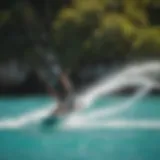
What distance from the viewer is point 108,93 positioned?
5.24 ft

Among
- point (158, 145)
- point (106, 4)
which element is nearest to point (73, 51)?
point (106, 4)

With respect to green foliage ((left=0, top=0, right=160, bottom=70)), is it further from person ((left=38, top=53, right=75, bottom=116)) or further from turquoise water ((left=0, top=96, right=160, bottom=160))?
turquoise water ((left=0, top=96, right=160, bottom=160))

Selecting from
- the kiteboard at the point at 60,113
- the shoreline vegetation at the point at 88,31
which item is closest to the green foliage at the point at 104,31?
the shoreline vegetation at the point at 88,31

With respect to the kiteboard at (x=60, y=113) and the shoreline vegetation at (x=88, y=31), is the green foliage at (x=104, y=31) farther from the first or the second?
the kiteboard at (x=60, y=113)

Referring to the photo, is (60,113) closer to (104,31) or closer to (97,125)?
(97,125)

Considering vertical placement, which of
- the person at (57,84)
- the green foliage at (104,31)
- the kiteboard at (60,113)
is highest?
the green foliage at (104,31)

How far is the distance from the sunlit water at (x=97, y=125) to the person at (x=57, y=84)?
29 millimetres

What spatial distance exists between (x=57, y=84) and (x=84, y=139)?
21 centimetres

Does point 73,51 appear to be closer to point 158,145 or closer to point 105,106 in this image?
point 105,106

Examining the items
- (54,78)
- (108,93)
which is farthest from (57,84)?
(108,93)

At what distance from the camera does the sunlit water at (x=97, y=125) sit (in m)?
1.58

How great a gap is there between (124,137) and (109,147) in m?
0.06

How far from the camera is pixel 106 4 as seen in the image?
1603mm

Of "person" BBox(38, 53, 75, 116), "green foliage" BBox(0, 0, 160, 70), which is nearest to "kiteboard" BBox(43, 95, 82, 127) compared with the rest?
"person" BBox(38, 53, 75, 116)
